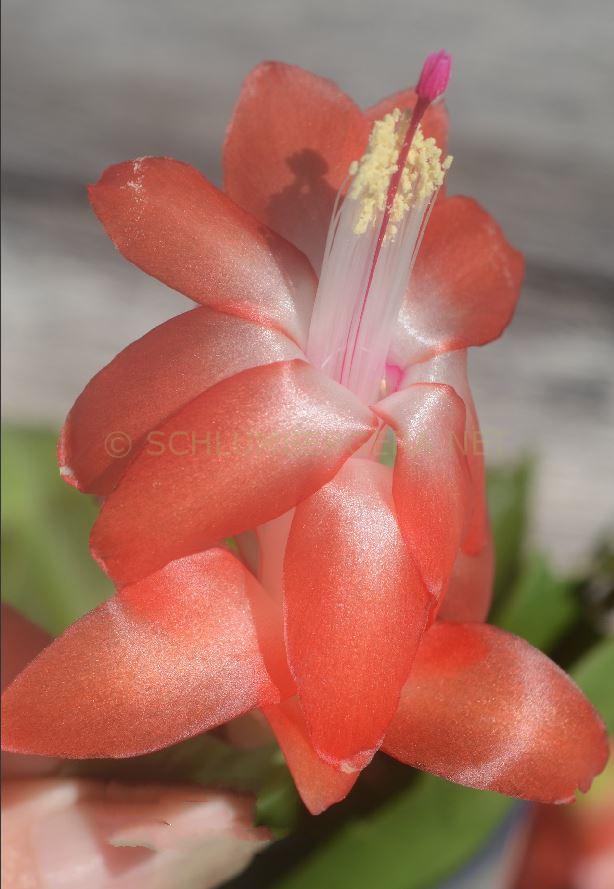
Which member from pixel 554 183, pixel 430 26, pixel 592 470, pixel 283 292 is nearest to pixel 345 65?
pixel 430 26

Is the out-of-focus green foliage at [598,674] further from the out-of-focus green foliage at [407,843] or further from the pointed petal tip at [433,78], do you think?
the pointed petal tip at [433,78]

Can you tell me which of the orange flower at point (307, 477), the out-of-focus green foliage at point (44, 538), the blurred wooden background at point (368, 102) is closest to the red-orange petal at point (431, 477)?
the orange flower at point (307, 477)

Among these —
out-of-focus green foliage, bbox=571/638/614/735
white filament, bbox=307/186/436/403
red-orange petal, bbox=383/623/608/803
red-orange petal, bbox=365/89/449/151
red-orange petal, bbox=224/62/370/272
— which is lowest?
out-of-focus green foliage, bbox=571/638/614/735

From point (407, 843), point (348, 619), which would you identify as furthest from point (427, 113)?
point (407, 843)

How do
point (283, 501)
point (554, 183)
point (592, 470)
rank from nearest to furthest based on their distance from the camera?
point (283, 501) < point (592, 470) < point (554, 183)

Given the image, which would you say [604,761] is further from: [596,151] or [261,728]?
[596,151]

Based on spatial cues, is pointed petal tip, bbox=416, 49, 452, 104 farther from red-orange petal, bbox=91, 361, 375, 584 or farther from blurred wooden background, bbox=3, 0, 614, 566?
blurred wooden background, bbox=3, 0, 614, 566

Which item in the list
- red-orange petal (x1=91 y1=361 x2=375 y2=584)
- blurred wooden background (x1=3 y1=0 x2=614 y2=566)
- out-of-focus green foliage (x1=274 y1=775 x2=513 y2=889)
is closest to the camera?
red-orange petal (x1=91 y1=361 x2=375 y2=584)

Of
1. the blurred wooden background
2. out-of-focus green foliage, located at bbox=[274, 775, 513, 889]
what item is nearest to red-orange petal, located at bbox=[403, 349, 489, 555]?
out-of-focus green foliage, located at bbox=[274, 775, 513, 889]
